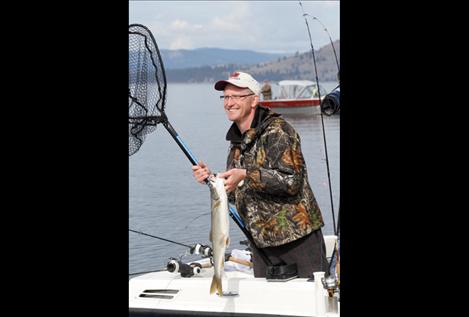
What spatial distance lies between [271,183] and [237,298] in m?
0.64

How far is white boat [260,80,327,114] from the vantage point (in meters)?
32.4

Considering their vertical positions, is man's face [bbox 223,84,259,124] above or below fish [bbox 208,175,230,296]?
above

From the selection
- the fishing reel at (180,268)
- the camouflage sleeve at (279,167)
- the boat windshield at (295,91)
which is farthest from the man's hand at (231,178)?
the boat windshield at (295,91)

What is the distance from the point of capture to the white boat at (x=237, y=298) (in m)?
3.93

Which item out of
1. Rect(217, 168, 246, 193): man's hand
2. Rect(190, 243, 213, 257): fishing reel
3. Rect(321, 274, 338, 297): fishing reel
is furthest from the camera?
Rect(190, 243, 213, 257): fishing reel

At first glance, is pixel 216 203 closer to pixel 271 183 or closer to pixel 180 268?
pixel 271 183

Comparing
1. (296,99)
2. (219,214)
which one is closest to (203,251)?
(219,214)

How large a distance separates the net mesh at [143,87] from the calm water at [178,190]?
1.70 meters

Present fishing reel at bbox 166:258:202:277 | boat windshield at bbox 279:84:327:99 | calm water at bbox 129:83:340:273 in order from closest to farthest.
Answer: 1. fishing reel at bbox 166:258:202:277
2. calm water at bbox 129:83:340:273
3. boat windshield at bbox 279:84:327:99

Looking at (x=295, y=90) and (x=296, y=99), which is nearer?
(x=296, y=99)

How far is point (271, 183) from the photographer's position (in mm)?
3758

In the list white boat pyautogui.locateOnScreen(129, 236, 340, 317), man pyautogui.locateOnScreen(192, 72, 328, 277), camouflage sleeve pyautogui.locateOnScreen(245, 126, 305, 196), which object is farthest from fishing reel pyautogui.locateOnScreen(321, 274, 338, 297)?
camouflage sleeve pyautogui.locateOnScreen(245, 126, 305, 196)

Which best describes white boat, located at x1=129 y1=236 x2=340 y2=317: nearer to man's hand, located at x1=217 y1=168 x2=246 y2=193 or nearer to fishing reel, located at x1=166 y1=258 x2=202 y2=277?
fishing reel, located at x1=166 y1=258 x2=202 y2=277
